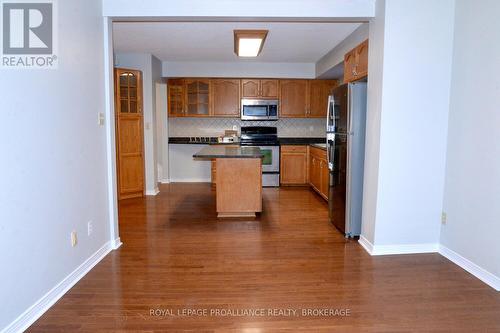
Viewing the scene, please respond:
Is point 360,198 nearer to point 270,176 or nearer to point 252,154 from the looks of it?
point 252,154

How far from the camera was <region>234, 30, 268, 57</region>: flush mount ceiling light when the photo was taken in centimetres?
374

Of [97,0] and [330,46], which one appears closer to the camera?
[97,0]

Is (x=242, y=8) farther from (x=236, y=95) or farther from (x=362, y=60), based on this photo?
(x=236, y=95)

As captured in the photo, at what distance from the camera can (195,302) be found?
250 centimetres

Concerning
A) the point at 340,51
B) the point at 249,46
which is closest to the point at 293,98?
the point at 340,51

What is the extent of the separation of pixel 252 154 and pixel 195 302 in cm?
248

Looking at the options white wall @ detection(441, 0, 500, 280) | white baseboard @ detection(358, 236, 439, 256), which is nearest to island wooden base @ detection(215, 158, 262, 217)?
white baseboard @ detection(358, 236, 439, 256)

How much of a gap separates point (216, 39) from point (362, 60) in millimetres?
2242

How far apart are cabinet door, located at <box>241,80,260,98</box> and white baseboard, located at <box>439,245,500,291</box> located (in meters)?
4.74

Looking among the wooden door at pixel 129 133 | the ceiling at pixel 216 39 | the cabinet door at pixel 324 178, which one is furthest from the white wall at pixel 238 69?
the cabinet door at pixel 324 178

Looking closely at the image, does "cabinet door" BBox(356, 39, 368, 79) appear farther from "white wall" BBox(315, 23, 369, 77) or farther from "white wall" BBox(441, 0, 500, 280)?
"white wall" BBox(441, 0, 500, 280)

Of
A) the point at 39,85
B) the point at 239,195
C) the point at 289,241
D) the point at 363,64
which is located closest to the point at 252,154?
the point at 239,195

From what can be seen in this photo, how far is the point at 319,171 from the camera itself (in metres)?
6.16

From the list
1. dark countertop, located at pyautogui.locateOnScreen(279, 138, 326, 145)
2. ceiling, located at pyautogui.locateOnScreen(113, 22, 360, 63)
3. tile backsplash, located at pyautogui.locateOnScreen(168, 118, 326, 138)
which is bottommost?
dark countertop, located at pyautogui.locateOnScreen(279, 138, 326, 145)
